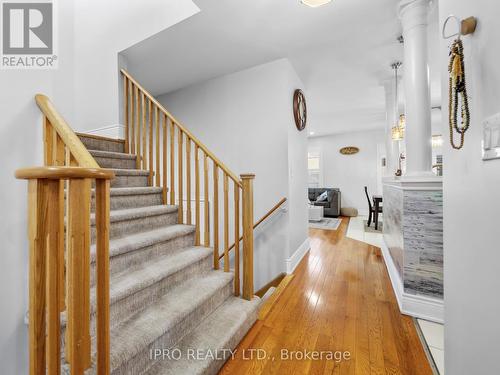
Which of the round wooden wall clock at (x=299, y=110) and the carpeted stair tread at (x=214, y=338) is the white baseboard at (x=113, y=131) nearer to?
the round wooden wall clock at (x=299, y=110)

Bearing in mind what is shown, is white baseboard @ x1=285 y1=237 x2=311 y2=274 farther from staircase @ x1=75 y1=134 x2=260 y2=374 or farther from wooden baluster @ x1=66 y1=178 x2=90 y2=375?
wooden baluster @ x1=66 y1=178 x2=90 y2=375

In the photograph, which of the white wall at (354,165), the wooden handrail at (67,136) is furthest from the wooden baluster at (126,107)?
the white wall at (354,165)

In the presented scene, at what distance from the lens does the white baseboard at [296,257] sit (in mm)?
2797

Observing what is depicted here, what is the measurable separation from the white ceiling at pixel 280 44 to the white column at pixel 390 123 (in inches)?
7.3

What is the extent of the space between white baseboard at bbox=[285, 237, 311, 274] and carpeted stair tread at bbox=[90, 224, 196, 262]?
1.29 metres

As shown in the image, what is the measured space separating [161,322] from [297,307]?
3.96 ft

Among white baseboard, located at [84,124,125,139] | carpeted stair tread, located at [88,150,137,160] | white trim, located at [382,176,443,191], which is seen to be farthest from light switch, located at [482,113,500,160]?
white baseboard, located at [84,124,125,139]

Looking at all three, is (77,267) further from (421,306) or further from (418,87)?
(418,87)

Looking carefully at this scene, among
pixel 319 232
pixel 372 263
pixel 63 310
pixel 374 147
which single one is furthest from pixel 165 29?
pixel 374 147

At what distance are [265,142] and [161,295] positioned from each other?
210cm

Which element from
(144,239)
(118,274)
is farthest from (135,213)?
(118,274)

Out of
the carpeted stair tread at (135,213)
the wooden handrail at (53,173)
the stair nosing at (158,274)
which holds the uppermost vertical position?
the wooden handrail at (53,173)

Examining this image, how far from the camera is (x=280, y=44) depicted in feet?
8.48

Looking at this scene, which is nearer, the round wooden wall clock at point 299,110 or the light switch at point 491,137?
the light switch at point 491,137
